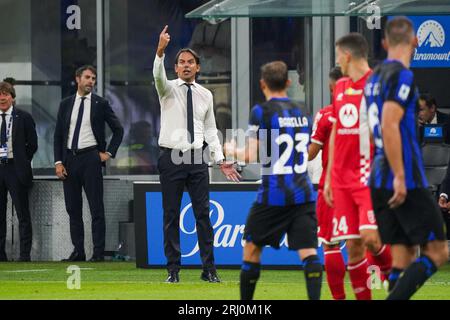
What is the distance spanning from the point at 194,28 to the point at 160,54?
743 cm

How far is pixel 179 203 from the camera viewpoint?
1398 centimetres

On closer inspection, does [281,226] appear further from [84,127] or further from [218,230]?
[84,127]

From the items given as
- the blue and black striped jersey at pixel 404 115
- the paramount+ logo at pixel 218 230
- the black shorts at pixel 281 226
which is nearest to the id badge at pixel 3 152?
the paramount+ logo at pixel 218 230

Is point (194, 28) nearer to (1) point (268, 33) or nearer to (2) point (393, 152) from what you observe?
(1) point (268, 33)

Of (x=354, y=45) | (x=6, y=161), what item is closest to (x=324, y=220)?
(x=354, y=45)

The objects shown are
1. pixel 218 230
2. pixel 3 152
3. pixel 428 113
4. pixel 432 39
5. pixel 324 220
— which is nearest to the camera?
pixel 324 220

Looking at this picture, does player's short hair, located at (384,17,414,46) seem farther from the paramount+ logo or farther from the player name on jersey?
the paramount+ logo

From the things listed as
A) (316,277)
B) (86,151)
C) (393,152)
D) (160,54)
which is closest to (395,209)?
(393,152)

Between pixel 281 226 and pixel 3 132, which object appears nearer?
pixel 281 226

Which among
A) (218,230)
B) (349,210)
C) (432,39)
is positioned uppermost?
(432,39)

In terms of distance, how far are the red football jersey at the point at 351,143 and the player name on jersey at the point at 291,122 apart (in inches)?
23.4

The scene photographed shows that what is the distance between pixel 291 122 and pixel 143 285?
3.89 m

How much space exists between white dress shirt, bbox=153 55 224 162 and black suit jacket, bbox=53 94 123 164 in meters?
4.41

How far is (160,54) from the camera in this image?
539 inches
